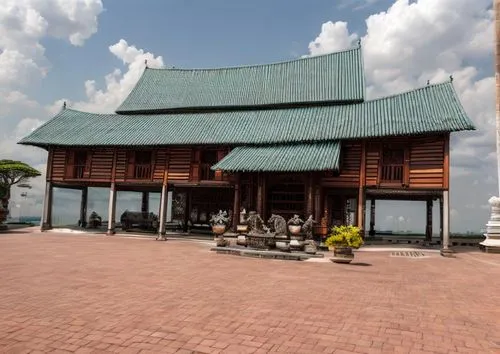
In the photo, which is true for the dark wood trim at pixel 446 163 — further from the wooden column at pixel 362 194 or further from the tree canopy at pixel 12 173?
the tree canopy at pixel 12 173

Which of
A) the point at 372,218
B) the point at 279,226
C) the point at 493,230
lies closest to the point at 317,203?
the point at 279,226

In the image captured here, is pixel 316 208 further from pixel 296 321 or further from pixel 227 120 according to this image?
pixel 296 321

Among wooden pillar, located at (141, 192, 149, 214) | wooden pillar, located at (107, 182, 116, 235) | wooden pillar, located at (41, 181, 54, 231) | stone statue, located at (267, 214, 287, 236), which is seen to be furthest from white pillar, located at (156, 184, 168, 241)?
wooden pillar, located at (141, 192, 149, 214)

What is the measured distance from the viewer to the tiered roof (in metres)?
19.4

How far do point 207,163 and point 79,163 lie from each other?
940 centimetres

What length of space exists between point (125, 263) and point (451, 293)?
29.5 ft

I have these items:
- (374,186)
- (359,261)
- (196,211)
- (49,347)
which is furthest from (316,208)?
(49,347)

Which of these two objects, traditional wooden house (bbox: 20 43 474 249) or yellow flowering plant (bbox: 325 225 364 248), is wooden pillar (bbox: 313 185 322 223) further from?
yellow flowering plant (bbox: 325 225 364 248)

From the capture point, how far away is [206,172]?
75.9ft

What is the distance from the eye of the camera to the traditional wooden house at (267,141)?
19062 mm

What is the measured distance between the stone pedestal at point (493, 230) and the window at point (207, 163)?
15013 millimetres

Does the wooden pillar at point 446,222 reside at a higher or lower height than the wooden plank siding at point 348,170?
lower

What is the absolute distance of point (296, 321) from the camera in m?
5.92

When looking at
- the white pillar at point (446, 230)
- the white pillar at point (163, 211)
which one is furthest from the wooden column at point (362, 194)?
the white pillar at point (163, 211)
